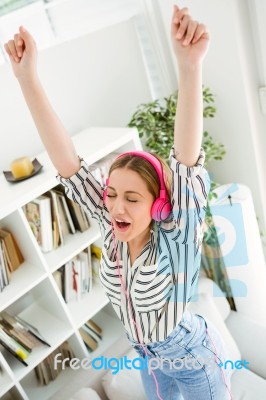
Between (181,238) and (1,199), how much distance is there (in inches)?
32.6

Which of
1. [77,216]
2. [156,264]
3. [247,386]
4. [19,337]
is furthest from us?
[77,216]

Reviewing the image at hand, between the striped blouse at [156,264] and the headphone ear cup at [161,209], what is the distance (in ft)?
0.07

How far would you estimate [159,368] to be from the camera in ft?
3.87

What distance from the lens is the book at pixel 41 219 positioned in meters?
1.58

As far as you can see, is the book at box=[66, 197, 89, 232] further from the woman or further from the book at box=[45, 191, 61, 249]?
the woman

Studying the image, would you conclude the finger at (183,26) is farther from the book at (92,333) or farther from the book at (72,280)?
the book at (92,333)

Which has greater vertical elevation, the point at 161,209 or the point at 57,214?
the point at 161,209

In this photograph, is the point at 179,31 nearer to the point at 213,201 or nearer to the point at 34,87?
the point at 34,87

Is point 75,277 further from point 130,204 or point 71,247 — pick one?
point 130,204

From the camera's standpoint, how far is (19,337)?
5.27 feet

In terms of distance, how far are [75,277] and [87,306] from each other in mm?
152

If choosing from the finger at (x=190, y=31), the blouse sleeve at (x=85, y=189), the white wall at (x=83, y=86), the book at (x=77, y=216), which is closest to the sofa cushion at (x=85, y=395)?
the book at (x=77, y=216)

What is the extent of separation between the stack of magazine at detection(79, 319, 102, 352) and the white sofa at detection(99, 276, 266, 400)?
255 mm

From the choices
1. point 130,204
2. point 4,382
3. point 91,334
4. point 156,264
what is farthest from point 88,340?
point 130,204
